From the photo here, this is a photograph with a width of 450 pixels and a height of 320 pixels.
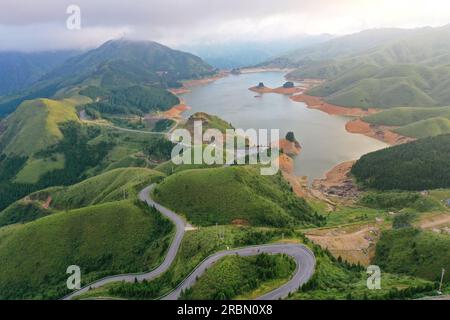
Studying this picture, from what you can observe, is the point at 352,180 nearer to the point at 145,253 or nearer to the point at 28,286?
the point at 145,253

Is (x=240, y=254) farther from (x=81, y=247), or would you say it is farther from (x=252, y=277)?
(x=81, y=247)

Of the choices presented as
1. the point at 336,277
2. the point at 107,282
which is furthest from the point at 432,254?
the point at 107,282

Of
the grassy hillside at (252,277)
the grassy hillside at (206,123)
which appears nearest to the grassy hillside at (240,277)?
the grassy hillside at (252,277)

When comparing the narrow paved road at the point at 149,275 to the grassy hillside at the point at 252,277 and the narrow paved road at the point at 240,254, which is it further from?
the grassy hillside at the point at 252,277

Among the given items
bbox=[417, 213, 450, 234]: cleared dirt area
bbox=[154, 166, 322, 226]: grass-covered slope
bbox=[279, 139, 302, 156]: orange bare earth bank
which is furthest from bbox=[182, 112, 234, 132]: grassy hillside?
bbox=[417, 213, 450, 234]: cleared dirt area

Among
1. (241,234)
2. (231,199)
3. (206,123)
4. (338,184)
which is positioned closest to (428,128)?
(338,184)

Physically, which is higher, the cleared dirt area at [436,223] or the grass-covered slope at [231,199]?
the grass-covered slope at [231,199]
